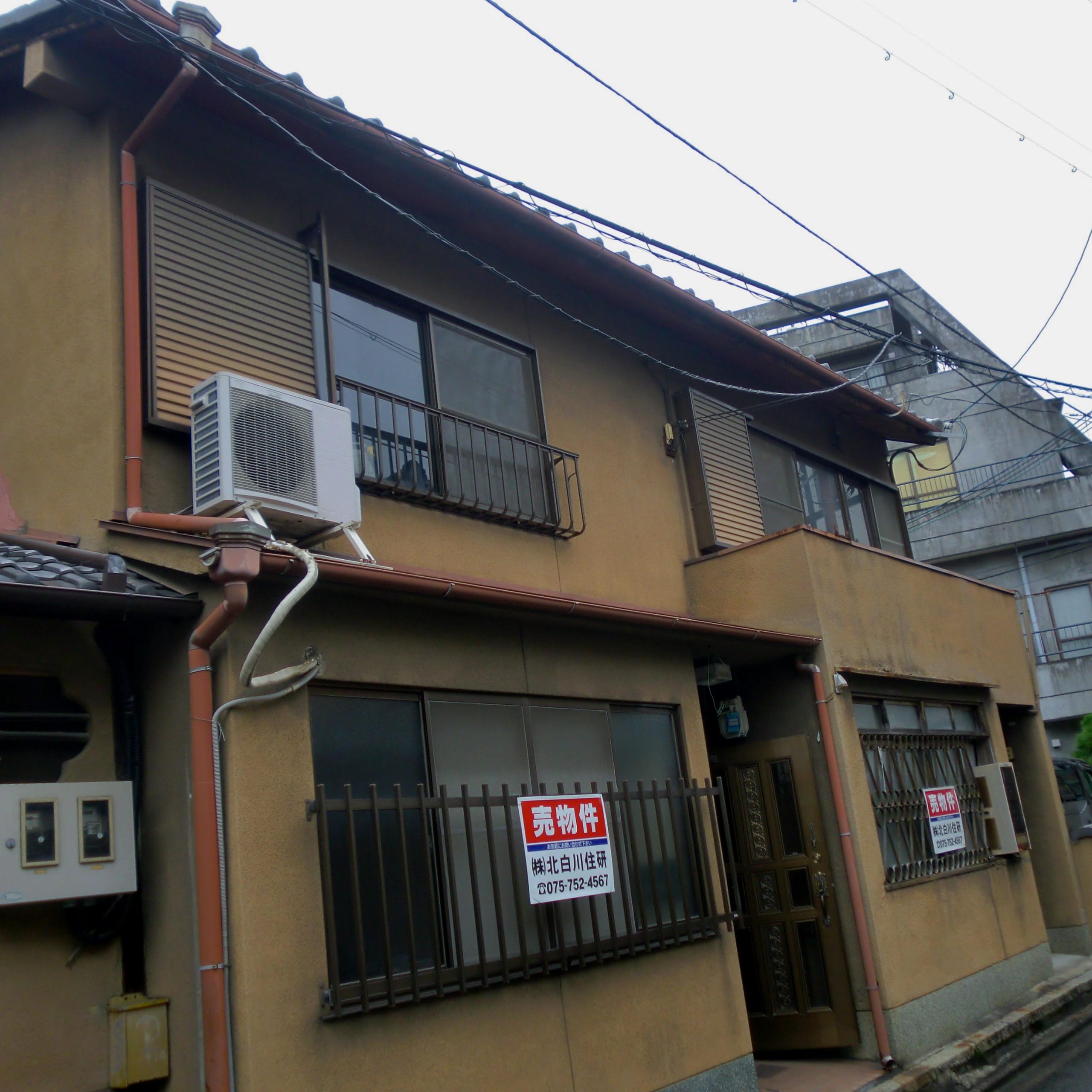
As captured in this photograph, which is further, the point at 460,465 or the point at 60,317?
the point at 460,465

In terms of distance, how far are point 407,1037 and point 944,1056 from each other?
5.01 metres

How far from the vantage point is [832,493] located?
→ 39.5 feet

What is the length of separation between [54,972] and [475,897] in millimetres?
2075

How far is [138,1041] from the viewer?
4750mm

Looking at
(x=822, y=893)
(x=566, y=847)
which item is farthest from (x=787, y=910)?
(x=566, y=847)

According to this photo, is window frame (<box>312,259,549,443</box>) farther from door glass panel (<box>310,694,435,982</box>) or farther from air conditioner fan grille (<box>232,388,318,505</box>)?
door glass panel (<box>310,694,435,982</box>)

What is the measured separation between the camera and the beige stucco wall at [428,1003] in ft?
15.7

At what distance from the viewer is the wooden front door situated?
27.0 feet

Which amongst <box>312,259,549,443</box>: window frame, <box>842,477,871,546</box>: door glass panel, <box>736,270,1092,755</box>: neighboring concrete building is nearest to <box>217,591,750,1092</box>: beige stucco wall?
<box>312,259,549,443</box>: window frame

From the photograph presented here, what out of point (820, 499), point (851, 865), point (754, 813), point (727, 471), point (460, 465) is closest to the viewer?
point (460, 465)

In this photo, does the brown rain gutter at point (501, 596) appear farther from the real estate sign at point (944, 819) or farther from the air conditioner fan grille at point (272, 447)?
the real estate sign at point (944, 819)

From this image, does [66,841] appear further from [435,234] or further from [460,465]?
[435,234]

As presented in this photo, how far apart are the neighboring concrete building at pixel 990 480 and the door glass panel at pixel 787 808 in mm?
15767

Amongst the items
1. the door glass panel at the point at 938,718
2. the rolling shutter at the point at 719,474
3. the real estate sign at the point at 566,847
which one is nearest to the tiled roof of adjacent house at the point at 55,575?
the real estate sign at the point at 566,847
